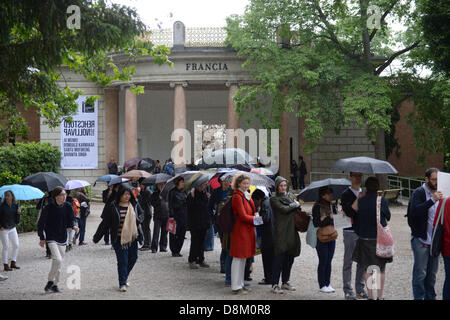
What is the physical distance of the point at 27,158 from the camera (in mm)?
23328

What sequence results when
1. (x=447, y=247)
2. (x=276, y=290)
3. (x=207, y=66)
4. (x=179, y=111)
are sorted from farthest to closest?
(x=207, y=66) → (x=179, y=111) → (x=276, y=290) → (x=447, y=247)

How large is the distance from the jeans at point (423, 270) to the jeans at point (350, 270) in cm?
73

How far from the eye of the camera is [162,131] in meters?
36.5

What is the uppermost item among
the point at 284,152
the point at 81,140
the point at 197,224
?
the point at 81,140

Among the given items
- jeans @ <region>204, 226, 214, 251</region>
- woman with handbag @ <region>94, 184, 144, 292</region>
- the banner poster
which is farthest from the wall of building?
woman with handbag @ <region>94, 184, 144, 292</region>

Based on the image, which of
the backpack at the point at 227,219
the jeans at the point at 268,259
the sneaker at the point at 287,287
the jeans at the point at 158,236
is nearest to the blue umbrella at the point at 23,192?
the jeans at the point at 158,236

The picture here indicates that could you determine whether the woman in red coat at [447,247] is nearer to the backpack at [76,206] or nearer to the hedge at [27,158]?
the backpack at [76,206]

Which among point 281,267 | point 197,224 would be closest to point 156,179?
point 197,224

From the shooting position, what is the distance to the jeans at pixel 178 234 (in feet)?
39.9

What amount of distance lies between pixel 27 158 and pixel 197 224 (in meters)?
14.2

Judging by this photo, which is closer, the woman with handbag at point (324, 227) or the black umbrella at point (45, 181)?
the woman with handbag at point (324, 227)

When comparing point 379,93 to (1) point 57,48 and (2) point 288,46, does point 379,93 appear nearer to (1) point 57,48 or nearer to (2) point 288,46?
(2) point 288,46

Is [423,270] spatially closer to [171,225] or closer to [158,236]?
[171,225]

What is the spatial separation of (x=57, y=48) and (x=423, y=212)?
6.06 m
